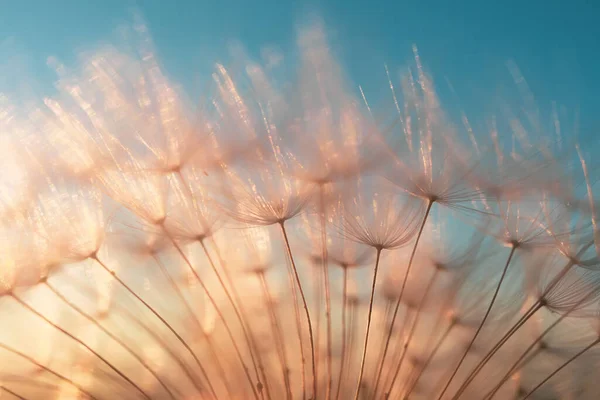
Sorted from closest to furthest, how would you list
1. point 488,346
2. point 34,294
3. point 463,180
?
point 463,180, point 34,294, point 488,346

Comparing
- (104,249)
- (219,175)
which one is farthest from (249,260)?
(104,249)

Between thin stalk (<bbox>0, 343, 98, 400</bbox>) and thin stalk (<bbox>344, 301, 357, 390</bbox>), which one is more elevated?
thin stalk (<bbox>344, 301, 357, 390</bbox>)

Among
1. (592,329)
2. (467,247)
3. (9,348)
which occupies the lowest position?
(9,348)

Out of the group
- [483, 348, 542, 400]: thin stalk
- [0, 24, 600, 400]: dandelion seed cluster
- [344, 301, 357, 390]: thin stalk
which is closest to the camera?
[0, 24, 600, 400]: dandelion seed cluster

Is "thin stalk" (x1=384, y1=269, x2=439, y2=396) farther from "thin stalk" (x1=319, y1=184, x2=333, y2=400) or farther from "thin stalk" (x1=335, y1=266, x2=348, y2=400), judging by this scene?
"thin stalk" (x1=319, y1=184, x2=333, y2=400)

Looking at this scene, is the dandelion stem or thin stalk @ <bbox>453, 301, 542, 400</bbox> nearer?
thin stalk @ <bbox>453, 301, 542, 400</bbox>

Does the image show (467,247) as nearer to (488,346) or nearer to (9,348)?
(488,346)

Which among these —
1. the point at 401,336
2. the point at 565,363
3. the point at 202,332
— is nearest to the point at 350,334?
the point at 401,336

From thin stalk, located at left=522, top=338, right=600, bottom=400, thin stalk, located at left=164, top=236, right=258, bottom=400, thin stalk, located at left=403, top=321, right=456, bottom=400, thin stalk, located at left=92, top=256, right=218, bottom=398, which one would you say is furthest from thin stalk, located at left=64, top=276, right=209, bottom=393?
thin stalk, located at left=522, top=338, right=600, bottom=400

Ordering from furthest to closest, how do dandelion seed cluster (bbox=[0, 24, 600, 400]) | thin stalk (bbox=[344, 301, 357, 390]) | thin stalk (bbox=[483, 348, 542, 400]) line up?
thin stalk (bbox=[344, 301, 357, 390]) < thin stalk (bbox=[483, 348, 542, 400]) < dandelion seed cluster (bbox=[0, 24, 600, 400])
